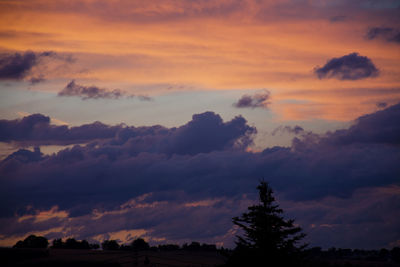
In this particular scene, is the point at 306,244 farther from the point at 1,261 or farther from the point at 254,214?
the point at 1,261

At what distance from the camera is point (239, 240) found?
196ft

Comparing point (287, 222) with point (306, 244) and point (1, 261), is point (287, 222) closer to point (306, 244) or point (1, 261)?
point (306, 244)

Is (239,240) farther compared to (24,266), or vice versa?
(24,266)

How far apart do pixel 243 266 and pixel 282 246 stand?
4.53m

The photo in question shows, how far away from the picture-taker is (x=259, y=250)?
58.1 meters

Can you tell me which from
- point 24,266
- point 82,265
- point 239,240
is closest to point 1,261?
point 24,266

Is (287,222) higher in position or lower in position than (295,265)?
higher

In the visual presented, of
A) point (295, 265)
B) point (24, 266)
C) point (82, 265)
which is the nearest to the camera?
point (295, 265)

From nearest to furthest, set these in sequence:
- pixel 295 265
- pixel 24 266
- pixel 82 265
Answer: pixel 295 265 < pixel 24 266 < pixel 82 265

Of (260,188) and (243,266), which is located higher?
(260,188)

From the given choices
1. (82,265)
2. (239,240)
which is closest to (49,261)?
(82,265)

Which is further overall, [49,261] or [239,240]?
[49,261]

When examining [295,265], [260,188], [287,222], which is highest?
[260,188]

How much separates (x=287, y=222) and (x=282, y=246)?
2.58 meters
